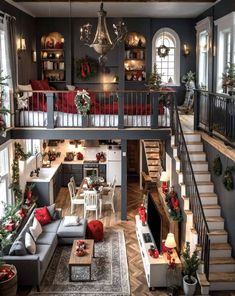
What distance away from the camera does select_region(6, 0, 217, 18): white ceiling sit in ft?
37.7

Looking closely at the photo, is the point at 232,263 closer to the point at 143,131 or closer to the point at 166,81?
the point at 143,131

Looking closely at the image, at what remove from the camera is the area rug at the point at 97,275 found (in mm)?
8492

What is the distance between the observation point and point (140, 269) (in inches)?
374

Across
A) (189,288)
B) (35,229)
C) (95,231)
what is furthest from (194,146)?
(35,229)

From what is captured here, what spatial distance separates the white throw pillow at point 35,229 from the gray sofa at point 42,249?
3.4 inches

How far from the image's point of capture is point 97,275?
9156 mm

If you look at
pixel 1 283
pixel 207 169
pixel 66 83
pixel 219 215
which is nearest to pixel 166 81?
pixel 66 83

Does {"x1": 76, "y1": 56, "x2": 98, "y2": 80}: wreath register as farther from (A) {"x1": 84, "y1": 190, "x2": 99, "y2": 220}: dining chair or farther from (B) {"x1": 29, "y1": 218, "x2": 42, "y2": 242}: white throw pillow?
(B) {"x1": 29, "y1": 218, "x2": 42, "y2": 242}: white throw pillow

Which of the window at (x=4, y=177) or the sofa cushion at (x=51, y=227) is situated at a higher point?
the window at (x=4, y=177)

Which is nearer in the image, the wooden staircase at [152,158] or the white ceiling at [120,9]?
the white ceiling at [120,9]

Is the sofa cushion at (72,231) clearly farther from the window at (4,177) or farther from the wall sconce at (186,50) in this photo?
the wall sconce at (186,50)

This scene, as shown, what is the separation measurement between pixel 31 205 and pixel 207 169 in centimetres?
468

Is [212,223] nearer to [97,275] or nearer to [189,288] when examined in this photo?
[189,288]

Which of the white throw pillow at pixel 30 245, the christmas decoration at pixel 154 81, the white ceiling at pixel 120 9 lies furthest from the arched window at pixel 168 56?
the white throw pillow at pixel 30 245
